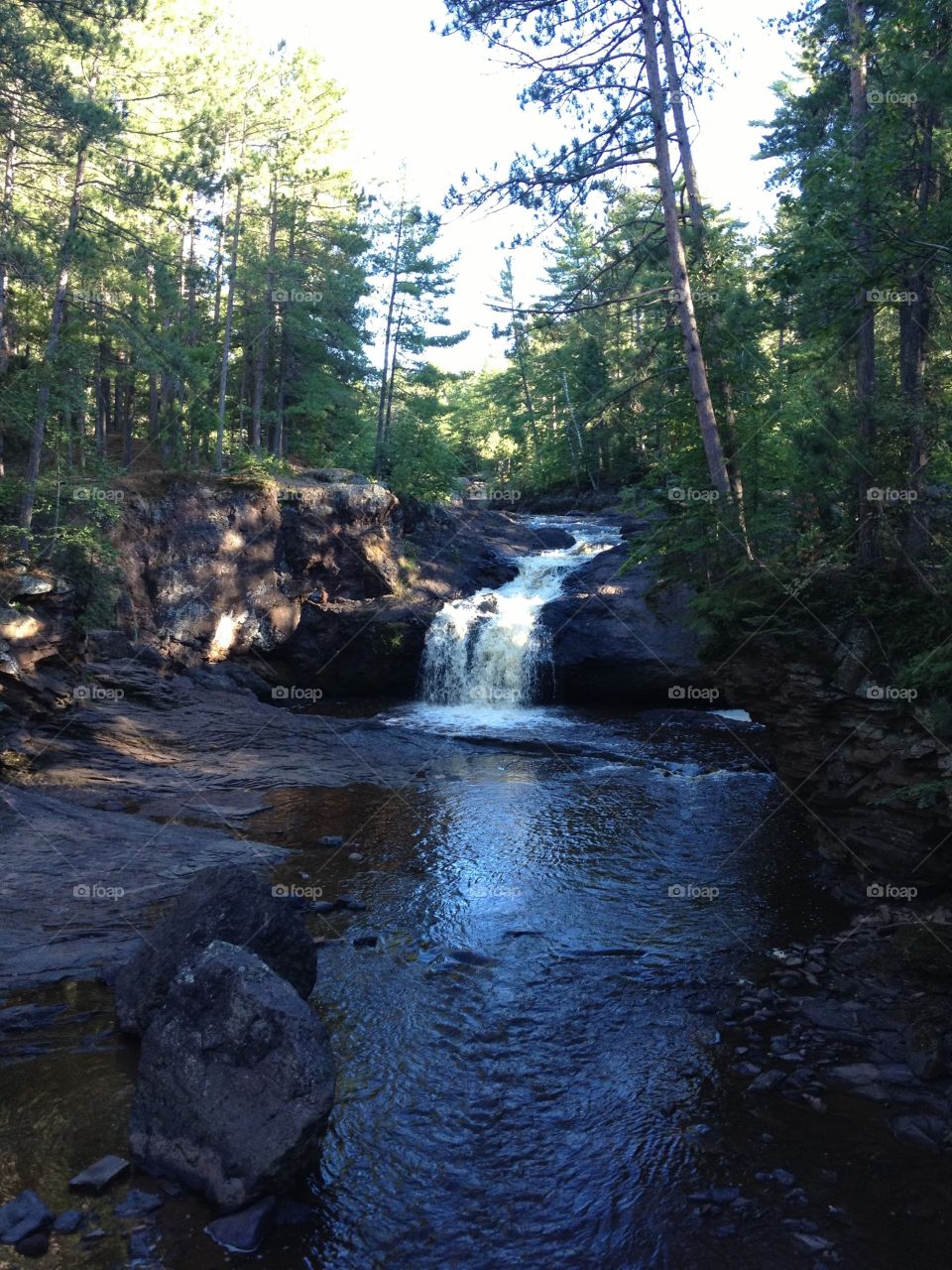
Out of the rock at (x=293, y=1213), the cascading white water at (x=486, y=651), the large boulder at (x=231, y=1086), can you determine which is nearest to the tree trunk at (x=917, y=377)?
the large boulder at (x=231, y=1086)

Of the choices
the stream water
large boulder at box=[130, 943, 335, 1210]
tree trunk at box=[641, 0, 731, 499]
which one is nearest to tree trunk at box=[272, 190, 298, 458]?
the stream water

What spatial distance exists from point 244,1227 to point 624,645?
59.1ft

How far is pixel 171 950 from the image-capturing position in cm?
706

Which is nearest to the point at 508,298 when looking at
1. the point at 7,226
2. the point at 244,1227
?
the point at 7,226

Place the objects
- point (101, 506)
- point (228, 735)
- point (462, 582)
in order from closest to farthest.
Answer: point (228, 735)
point (101, 506)
point (462, 582)

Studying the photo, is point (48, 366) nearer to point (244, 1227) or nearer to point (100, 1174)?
point (100, 1174)

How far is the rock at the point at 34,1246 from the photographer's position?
4.74 meters

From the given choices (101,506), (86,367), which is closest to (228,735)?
(101,506)

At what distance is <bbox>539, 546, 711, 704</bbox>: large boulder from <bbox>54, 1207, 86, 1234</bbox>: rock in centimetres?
1725

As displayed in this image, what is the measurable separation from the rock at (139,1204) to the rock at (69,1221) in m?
0.21

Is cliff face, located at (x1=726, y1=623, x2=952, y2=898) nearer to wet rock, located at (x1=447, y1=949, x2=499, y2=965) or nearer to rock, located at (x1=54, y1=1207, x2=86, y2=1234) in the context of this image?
wet rock, located at (x1=447, y1=949, x2=499, y2=965)

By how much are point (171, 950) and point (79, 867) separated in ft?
13.5

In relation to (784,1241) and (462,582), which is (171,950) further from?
(462,582)

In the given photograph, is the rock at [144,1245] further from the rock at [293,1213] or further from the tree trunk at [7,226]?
the tree trunk at [7,226]
